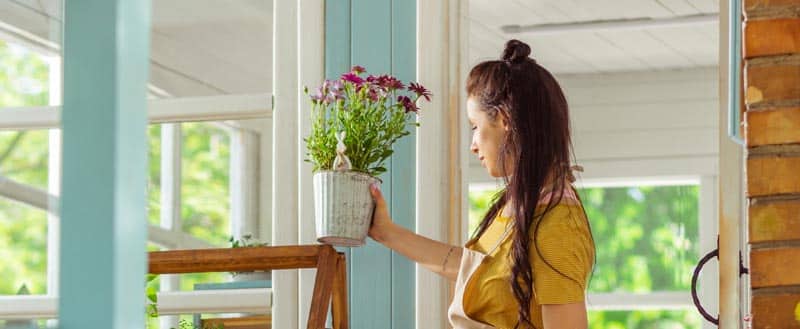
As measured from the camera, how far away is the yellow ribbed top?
2.29 m

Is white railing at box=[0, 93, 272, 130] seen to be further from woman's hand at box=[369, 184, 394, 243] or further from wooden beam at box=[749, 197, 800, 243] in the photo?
wooden beam at box=[749, 197, 800, 243]

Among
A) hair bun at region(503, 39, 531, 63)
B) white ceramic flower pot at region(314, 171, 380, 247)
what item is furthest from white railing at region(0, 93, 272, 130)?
hair bun at region(503, 39, 531, 63)

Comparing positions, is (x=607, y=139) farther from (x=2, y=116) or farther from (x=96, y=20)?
(x=96, y=20)

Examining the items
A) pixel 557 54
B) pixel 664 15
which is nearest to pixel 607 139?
pixel 557 54

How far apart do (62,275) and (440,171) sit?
173cm

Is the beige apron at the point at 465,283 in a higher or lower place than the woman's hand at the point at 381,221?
lower

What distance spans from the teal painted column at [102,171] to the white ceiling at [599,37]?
471 centimetres

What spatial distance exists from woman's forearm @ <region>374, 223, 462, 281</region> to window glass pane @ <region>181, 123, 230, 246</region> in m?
1.00

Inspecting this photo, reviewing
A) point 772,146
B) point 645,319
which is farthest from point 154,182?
point 645,319

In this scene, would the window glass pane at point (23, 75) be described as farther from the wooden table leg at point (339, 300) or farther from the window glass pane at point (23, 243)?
the wooden table leg at point (339, 300)

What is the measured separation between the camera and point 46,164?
3930 mm

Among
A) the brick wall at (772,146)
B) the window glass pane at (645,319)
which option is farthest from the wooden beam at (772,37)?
the window glass pane at (645,319)

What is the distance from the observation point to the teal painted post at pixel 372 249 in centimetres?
273

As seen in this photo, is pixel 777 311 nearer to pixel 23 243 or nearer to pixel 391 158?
pixel 391 158
